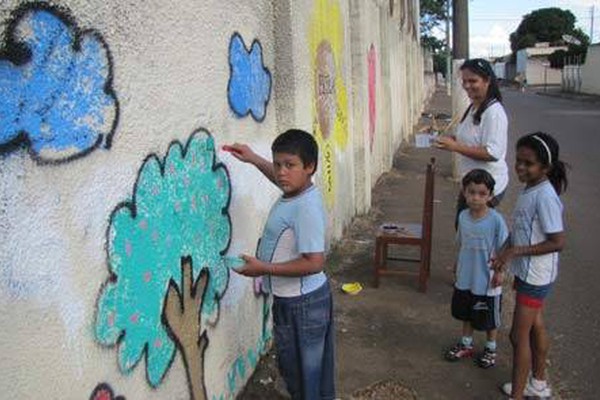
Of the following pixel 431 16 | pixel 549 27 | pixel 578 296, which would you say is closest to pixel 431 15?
pixel 431 16

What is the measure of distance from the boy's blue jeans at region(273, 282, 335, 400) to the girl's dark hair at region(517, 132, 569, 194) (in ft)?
4.06

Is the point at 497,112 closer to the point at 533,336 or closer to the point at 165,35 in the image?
the point at 533,336

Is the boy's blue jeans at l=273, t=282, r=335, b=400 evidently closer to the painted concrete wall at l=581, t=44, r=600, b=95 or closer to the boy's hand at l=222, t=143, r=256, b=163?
the boy's hand at l=222, t=143, r=256, b=163

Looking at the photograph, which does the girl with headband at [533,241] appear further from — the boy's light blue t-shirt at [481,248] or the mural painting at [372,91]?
the mural painting at [372,91]

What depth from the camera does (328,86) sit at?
5.88 metres

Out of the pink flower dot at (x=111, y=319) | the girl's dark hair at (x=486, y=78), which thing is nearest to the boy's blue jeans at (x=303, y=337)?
the pink flower dot at (x=111, y=319)

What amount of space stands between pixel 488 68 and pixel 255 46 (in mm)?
1592

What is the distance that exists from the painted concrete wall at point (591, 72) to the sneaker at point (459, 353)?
33.1 m

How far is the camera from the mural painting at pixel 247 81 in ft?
10.8

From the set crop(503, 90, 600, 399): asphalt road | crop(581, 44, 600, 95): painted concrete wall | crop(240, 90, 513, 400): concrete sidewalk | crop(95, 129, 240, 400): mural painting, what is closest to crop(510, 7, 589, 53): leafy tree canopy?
crop(581, 44, 600, 95): painted concrete wall

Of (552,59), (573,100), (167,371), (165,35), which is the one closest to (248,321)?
(167,371)

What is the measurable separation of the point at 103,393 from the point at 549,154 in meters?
2.30

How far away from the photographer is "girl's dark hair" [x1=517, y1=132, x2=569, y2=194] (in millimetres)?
3182

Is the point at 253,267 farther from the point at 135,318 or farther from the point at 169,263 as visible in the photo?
the point at 135,318
